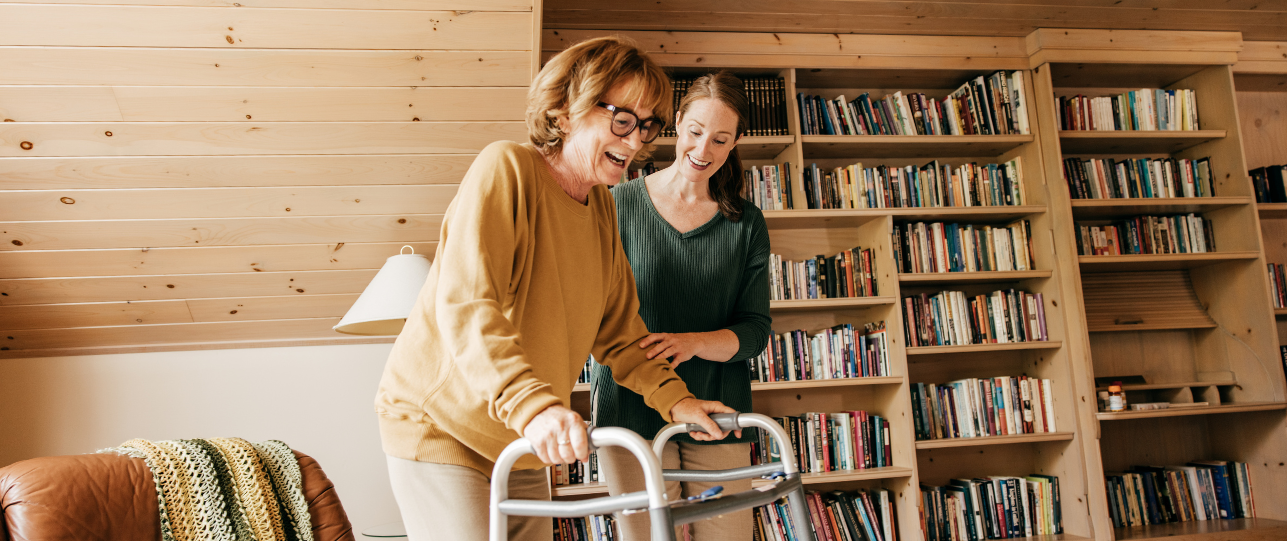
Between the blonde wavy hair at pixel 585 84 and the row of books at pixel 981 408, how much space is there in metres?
2.23

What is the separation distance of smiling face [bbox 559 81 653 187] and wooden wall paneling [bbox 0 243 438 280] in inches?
71.7

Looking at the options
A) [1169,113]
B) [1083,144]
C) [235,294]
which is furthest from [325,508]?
[1169,113]

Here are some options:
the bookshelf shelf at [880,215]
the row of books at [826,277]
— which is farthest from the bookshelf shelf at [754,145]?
the row of books at [826,277]

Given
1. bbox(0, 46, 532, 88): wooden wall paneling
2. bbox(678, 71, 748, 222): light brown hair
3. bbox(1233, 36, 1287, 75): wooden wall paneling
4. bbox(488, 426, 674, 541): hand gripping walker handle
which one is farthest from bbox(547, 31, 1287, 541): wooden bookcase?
bbox(488, 426, 674, 541): hand gripping walker handle

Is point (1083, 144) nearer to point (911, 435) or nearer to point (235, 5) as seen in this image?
point (911, 435)

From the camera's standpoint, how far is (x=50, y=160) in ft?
7.54

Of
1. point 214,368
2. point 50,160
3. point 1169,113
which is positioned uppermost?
point 1169,113

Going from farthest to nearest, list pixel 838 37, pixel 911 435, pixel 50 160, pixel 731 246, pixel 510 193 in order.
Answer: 1. pixel 838 37
2. pixel 911 435
3. pixel 50 160
4. pixel 731 246
5. pixel 510 193

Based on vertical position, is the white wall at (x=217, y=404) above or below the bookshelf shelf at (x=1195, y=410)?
above

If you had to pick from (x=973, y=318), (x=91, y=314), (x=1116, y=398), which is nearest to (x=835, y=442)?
(x=973, y=318)

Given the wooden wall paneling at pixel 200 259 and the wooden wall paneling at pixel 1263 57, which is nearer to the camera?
the wooden wall paneling at pixel 200 259

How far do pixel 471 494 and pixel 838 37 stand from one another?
2.61 metres

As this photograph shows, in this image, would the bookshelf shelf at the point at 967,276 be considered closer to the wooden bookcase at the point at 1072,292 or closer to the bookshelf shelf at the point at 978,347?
the wooden bookcase at the point at 1072,292

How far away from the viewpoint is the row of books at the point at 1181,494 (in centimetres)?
303
